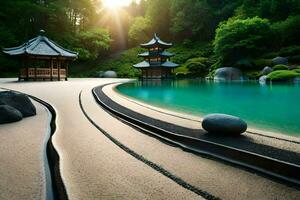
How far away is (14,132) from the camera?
268 inches

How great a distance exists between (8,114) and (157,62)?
37.8 meters

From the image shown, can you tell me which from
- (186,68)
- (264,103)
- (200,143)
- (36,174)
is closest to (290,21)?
(186,68)

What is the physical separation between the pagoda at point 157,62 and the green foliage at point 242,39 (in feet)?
25.9

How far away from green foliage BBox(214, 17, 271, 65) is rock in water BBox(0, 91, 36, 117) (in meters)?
33.1

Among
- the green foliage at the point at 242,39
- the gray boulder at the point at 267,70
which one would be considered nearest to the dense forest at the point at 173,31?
the green foliage at the point at 242,39

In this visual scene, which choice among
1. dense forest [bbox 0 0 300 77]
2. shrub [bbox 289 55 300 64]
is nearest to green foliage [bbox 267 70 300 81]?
dense forest [bbox 0 0 300 77]

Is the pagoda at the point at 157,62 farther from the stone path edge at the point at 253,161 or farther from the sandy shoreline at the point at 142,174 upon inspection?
the sandy shoreline at the point at 142,174

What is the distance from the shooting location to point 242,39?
38.1m

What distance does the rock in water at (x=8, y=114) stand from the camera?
7.88 meters

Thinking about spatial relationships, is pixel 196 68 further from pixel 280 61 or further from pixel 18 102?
pixel 18 102

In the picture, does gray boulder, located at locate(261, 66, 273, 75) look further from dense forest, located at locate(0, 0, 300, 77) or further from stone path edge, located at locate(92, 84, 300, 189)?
stone path edge, located at locate(92, 84, 300, 189)

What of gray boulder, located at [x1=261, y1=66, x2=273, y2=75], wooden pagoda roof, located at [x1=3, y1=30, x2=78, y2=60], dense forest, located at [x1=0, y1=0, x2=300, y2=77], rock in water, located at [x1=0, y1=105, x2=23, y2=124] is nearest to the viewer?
rock in water, located at [x1=0, y1=105, x2=23, y2=124]

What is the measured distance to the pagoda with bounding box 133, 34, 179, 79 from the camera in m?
Answer: 43.9

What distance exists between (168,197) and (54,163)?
2.32 metres
